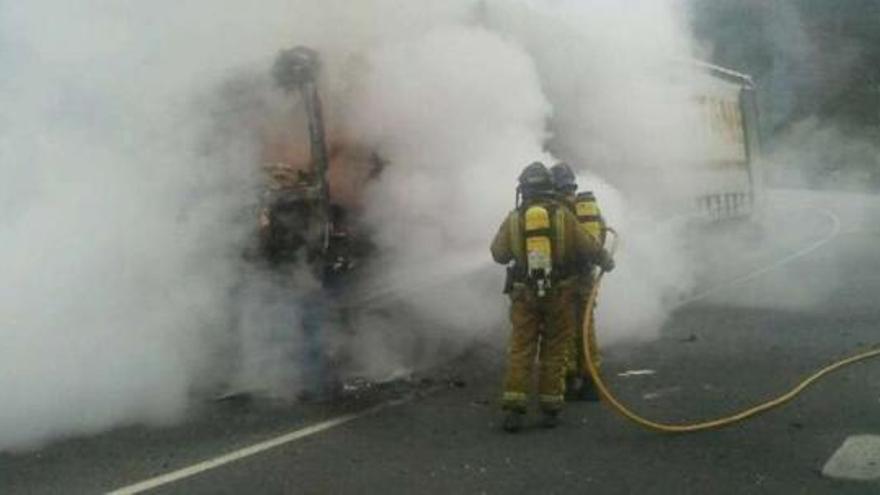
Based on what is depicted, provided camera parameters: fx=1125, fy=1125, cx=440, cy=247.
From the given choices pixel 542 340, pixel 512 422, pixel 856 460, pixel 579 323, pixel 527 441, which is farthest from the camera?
pixel 579 323

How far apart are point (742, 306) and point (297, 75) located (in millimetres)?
5614

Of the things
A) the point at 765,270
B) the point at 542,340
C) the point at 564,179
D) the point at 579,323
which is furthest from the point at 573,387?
the point at 765,270

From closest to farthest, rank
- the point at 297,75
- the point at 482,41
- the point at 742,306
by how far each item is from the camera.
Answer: the point at 297,75 < the point at 482,41 < the point at 742,306

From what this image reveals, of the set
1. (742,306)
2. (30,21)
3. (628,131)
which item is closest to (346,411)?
(30,21)

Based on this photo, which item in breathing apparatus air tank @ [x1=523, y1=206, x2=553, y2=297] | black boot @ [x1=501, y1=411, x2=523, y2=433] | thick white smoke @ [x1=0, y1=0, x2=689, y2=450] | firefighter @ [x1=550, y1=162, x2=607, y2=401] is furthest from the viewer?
firefighter @ [x1=550, y1=162, x2=607, y2=401]

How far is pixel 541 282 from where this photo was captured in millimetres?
6320

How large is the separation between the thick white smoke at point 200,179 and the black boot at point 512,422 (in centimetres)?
190

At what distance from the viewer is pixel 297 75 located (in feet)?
26.6

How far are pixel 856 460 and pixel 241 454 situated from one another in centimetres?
300

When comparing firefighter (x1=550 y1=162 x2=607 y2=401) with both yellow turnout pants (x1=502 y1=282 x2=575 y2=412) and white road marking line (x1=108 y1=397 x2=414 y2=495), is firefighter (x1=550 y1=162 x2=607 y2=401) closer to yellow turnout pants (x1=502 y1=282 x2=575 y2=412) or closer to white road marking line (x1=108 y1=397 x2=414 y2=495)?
yellow turnout pants (x1=502 y1=282 x2=575 y2=412)

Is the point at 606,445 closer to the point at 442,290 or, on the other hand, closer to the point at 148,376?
the point at 148,376

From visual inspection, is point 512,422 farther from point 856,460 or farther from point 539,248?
point 856,460

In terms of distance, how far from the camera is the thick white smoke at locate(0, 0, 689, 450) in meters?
6.57

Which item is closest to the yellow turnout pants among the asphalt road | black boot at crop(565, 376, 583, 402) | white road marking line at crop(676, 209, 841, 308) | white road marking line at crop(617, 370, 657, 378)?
the asphalt road
